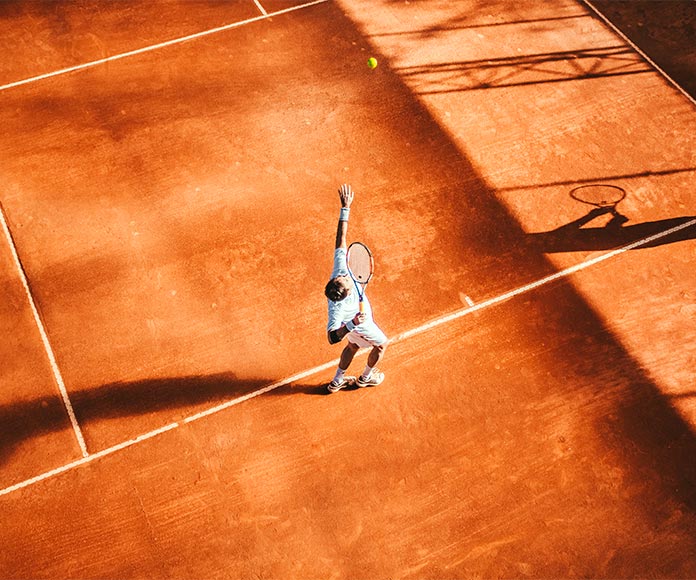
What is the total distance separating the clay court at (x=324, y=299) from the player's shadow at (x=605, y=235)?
37 millimetres

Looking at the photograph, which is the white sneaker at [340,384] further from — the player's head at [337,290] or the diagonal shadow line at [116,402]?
the player's head at [337,290]

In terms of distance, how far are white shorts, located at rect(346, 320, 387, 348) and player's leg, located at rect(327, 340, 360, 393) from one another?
6.5 inches

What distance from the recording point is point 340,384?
718cm

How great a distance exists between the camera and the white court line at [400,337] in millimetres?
6734

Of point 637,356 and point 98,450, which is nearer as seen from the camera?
point 98,450


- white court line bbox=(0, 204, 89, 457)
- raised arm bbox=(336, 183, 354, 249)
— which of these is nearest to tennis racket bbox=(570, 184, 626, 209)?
raised arm bbox=(336, 183, 354, 249)

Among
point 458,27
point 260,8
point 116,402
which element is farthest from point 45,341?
point 458,27

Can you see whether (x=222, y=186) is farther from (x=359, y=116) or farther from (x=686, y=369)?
(x=686, y=369)

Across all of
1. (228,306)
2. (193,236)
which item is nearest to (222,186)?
(193,236)

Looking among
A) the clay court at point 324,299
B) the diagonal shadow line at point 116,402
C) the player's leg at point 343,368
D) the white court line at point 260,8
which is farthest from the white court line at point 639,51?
the diagonal shadow line at point 116,402

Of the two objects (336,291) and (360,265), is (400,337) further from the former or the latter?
(336,291)

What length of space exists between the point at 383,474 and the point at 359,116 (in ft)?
19.5

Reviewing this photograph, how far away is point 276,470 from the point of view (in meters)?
6.81

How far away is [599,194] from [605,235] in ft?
2.59
